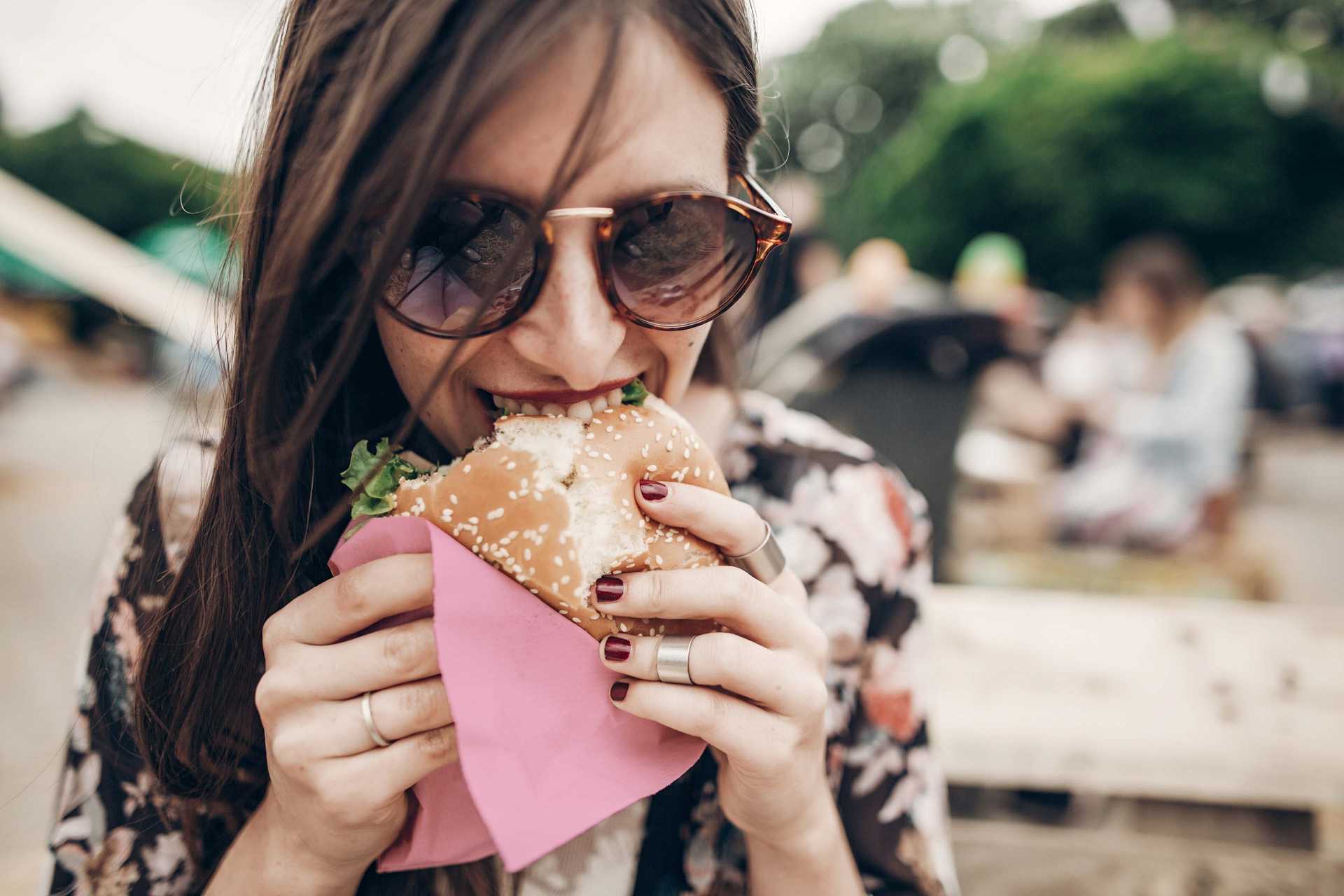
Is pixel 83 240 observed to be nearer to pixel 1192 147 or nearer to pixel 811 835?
pixel 811 835

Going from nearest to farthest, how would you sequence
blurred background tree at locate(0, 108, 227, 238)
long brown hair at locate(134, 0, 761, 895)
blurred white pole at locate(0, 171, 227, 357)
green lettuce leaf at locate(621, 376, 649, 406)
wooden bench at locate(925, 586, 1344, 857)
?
long brown hair at locate(134, 0, 761, 895), green lettuce leaf at locate(621, 376, 649, 406), wooden bench at locate(925, 586, 1344, 857), blurred white pole at locate(0, 171, 227, 357), blurred background tree at locate(0, 108, 227, 238)

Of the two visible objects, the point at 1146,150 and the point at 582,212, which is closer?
the point at 582,212

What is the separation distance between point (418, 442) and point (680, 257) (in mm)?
535

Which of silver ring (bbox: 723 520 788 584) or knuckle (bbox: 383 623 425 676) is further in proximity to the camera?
silver ring (bbox: 723 520 788 584)

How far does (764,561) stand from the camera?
3.94 ft

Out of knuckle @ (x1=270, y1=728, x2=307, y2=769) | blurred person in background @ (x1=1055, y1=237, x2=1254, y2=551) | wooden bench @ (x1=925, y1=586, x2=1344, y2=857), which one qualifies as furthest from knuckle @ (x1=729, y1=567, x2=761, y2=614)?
blurred person in background @ (x1=1055, y1=237, x2=1254, y2=551)

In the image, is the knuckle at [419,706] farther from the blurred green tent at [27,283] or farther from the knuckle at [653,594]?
the blurred green tent at [27,283]

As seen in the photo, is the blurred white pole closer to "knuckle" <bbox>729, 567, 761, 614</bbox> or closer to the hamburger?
the hamburger

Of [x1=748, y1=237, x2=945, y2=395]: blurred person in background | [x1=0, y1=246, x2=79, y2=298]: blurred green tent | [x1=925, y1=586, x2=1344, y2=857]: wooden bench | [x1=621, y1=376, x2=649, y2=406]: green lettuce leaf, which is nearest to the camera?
[x1=621, y1=376, x2=649, y2=406]: green lettuce leaf

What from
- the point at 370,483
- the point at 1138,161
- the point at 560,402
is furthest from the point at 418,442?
the point at 1138,161

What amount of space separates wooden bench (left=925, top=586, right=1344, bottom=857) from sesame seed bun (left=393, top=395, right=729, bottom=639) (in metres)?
1.69

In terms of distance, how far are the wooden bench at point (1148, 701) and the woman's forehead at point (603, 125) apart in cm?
194

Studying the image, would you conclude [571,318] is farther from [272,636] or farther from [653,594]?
[272,636]

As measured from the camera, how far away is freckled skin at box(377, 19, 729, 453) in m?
0.99
